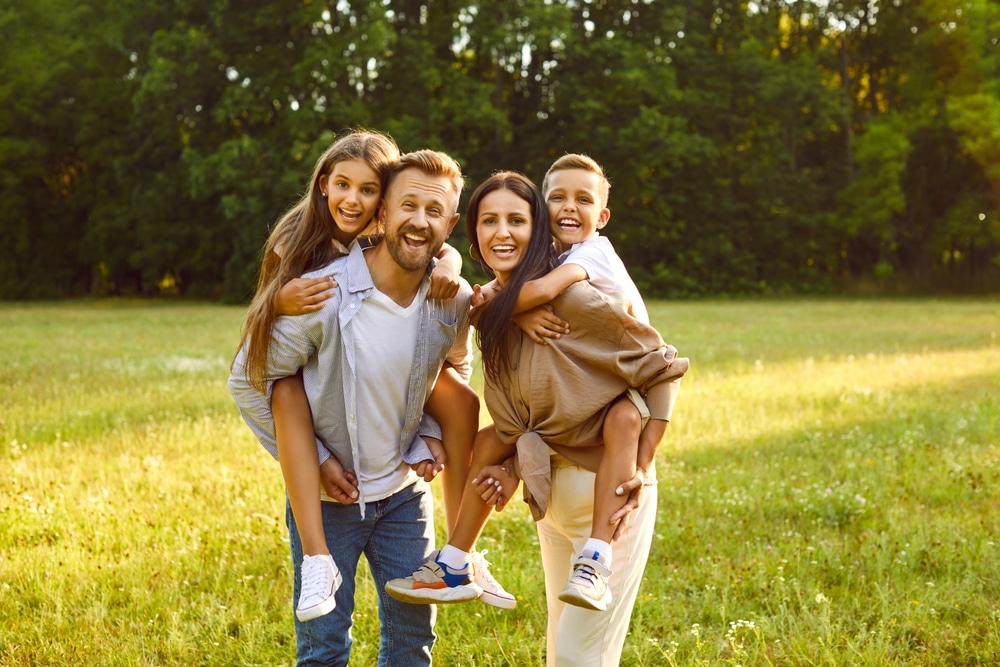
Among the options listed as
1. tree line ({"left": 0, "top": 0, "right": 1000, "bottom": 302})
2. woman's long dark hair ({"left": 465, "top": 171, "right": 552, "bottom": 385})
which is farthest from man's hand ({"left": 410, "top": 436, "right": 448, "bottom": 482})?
tree line ({"left": 0, "top": 0, "right": 1000, "bottom": 302})

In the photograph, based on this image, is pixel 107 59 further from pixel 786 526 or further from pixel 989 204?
pixel 786 526

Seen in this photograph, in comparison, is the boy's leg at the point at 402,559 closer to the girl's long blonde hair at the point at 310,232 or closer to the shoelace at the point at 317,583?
the shoelace at the point at 317,583

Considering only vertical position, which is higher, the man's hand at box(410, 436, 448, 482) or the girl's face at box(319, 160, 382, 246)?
the girl's face at box(319, 160, 382, 246)

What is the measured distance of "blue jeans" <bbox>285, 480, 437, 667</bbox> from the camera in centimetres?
349

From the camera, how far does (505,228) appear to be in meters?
3.38

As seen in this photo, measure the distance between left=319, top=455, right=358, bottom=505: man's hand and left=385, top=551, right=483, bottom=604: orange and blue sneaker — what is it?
0.36 meters

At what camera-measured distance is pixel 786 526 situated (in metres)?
6.30

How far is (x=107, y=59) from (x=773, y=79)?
31.6 m

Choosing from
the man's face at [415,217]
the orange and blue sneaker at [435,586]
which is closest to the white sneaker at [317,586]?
the orange and blue sneaker at [435,586]

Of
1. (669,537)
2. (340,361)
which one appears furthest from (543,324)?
(669,537)

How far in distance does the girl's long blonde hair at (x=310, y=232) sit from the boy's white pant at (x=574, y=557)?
1.16 meters

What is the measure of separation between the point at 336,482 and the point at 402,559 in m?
0.43

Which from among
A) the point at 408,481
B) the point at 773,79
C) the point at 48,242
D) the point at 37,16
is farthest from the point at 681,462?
the point at 37,16

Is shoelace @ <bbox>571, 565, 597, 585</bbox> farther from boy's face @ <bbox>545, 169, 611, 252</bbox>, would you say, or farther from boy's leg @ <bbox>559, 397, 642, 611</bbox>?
boy's face @ <bbox>545, 169, 611, 252</bbox>
